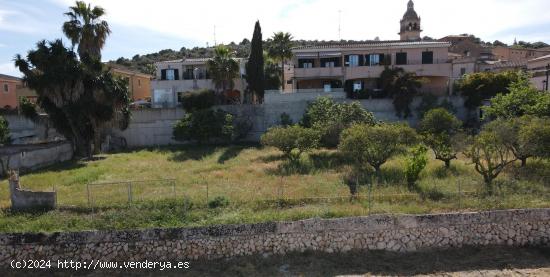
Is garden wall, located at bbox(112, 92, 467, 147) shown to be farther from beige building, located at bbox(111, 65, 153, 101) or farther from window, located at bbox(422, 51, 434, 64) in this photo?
beige building, located at bbox(111, 65, 153, 101)

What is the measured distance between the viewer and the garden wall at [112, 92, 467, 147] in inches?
1464

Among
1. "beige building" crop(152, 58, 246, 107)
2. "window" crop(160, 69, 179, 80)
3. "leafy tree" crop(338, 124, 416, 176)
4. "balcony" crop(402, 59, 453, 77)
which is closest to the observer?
"leafy tree" crop(338, 124, 416, 176)

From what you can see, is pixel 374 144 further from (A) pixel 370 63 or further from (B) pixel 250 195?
(A) pixel 370 63

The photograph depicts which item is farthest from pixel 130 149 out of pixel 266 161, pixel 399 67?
pixel 399 67

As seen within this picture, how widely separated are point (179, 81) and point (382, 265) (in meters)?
34.3

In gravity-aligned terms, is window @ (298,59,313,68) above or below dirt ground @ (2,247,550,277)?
above

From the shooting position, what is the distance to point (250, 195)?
19375mm

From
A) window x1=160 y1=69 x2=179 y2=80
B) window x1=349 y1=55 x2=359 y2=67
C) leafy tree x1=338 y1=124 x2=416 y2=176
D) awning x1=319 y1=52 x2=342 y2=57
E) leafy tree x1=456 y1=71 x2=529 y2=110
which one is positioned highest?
awning x1=319 y1=52 x2=342 y2=57

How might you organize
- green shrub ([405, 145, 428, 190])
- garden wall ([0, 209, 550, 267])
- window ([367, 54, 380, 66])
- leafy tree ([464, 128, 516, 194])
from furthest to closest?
window ([367, 54, 380, 66]), green shrub ([405, 145, 428, 190]), leafy tree ([464, 128, 516, 194]), garden wall ([0, 209, 550, 267])

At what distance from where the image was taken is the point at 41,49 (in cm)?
3069

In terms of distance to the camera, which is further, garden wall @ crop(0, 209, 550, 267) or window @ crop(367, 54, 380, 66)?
window @ crop(367, 54, 380, 66)

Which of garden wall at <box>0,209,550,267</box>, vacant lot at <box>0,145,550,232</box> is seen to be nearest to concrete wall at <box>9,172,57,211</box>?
vacant lot at <box>0,145,550,232</box>

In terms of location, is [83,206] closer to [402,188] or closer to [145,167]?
[145,167]

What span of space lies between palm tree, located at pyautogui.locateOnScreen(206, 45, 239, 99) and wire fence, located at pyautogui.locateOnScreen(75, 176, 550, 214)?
69.5 feet
